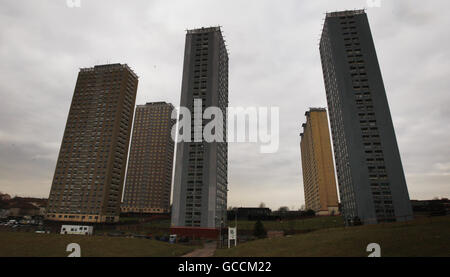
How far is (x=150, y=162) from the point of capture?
160750mm

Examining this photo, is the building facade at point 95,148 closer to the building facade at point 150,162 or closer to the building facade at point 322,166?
the building facade at point 150,162

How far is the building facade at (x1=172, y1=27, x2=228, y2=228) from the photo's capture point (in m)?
72.1

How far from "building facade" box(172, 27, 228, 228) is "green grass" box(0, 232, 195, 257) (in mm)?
32699

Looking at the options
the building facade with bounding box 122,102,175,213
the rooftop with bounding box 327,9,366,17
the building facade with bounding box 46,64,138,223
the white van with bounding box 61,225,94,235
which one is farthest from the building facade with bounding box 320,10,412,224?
the building facade with bounding box 122,102,175,213

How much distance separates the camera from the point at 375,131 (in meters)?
71.5

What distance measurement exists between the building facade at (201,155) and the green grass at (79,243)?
3270cm

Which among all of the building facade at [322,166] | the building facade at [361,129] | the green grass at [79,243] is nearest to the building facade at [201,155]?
the green grass at [79,243]

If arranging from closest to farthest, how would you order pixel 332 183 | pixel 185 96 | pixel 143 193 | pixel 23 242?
pixel 23 242
pixel 185 96
pixel 332 183
pixel 143 193

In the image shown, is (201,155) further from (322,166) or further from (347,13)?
(322,166)

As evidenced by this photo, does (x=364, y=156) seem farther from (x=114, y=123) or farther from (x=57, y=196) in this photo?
(x=57, y=196)

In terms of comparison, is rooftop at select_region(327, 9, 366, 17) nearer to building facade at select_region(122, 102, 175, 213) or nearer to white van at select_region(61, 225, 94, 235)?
white van at select_region(61, 225, 94, 235)

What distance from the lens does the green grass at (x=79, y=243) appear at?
2787 cm
